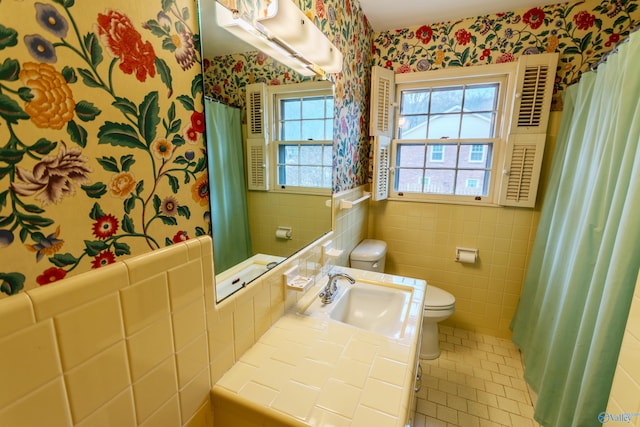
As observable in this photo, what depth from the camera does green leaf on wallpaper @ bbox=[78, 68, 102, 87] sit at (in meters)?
0.43

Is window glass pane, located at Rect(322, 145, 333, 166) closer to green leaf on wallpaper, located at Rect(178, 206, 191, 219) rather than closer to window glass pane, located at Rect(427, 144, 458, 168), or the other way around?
green leaf on wallpaper, located at Rect(178, 206, 191, 219)

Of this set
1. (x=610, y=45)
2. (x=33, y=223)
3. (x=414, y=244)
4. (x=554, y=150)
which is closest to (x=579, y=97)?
(x=554, y=150)

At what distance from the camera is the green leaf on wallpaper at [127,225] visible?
1.65ft

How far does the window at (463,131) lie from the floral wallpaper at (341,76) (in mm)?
142

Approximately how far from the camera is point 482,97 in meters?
2.06

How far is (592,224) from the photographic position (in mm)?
1223

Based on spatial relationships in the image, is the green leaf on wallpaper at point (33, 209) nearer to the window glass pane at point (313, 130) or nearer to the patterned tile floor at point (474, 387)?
the window glass pane at point (313, 130)

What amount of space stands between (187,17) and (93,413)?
0.81 m

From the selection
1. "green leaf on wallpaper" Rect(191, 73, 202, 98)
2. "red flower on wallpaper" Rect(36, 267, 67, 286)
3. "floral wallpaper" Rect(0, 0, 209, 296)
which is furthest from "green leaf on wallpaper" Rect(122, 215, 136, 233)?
"green leaf on wallpaper" Rect(191, 73, 202, 98)

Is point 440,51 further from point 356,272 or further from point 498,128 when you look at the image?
point 356,272

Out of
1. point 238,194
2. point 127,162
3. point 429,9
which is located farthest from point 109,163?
point 429,9

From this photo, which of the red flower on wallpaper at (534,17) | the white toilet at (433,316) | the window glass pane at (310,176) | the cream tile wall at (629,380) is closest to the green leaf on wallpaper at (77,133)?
the window glass pane at (310,176)

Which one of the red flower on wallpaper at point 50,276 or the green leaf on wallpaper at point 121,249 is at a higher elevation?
the green leaf on wallpaper at point 121,249

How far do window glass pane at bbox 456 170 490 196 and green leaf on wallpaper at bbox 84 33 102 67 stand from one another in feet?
7.51
